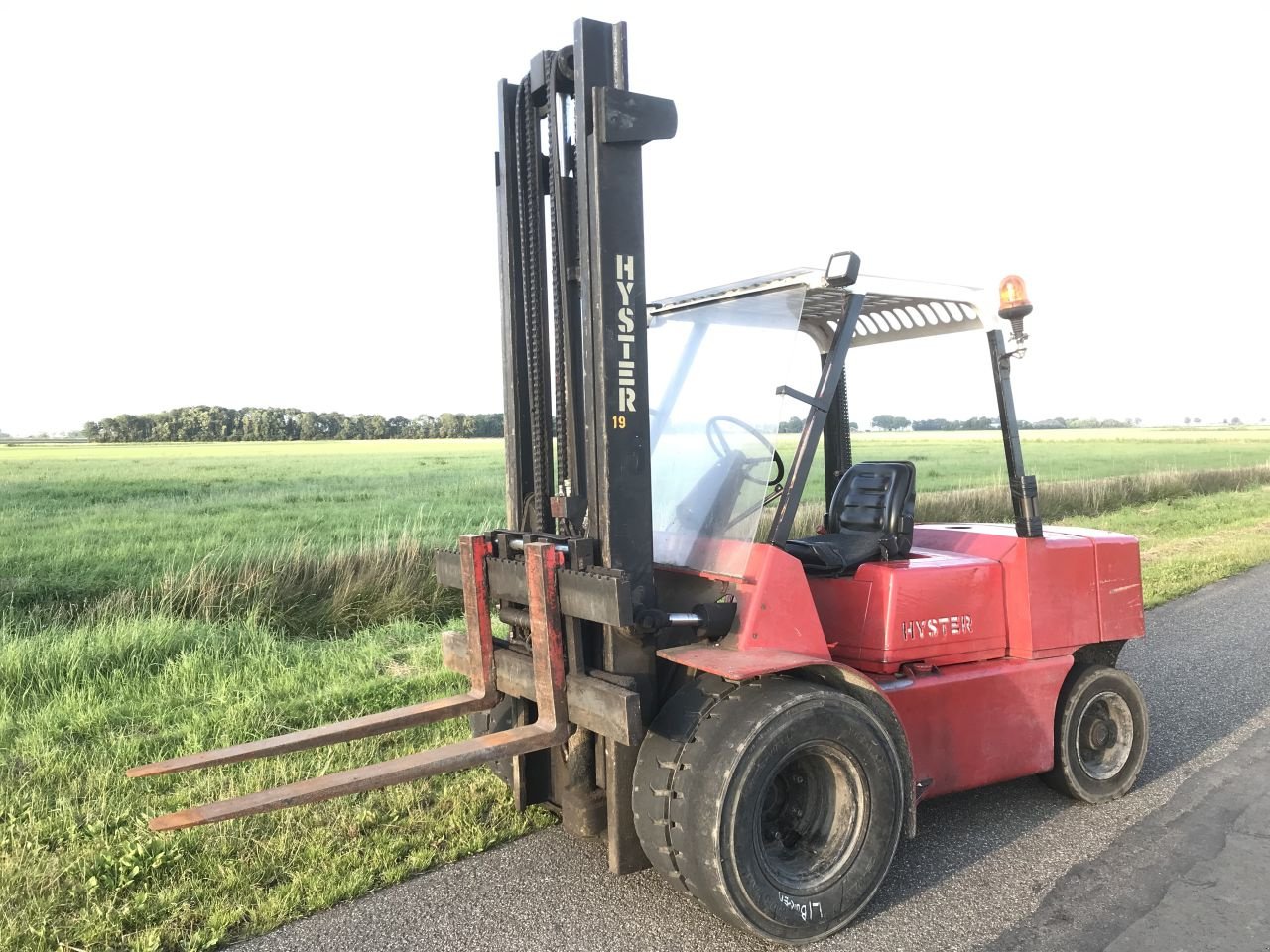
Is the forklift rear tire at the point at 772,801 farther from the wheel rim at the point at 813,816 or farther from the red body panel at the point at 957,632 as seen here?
the red body panel at the point at 957,632

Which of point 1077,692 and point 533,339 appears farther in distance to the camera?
point 1077,692

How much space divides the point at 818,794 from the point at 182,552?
35.1 ft

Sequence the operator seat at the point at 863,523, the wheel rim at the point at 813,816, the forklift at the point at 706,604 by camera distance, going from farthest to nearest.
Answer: the operator seat at the point at 863,523 < the wheel rim at the point at 813,816 < the forklift at the point at 706,604

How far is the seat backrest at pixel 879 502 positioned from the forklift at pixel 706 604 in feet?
0.05

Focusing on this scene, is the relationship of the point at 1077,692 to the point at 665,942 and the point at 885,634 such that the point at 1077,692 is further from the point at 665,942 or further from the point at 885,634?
the point at 665,942

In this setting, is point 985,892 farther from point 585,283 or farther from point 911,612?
point 585,283

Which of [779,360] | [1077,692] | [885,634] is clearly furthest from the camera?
[1077,692]

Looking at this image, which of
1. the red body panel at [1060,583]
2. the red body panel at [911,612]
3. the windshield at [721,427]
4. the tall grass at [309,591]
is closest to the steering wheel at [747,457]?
the windshield at [721,427]

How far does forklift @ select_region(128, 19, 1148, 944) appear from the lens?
366cm

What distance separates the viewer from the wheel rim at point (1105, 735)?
515cm

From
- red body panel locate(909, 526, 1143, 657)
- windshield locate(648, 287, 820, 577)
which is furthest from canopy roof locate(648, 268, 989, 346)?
red body panel locate(909, 526, 1143, 657)

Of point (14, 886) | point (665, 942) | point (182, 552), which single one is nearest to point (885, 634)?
point (665, 942)

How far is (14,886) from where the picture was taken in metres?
3.90

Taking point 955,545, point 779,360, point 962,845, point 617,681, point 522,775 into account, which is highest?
point 779,360
